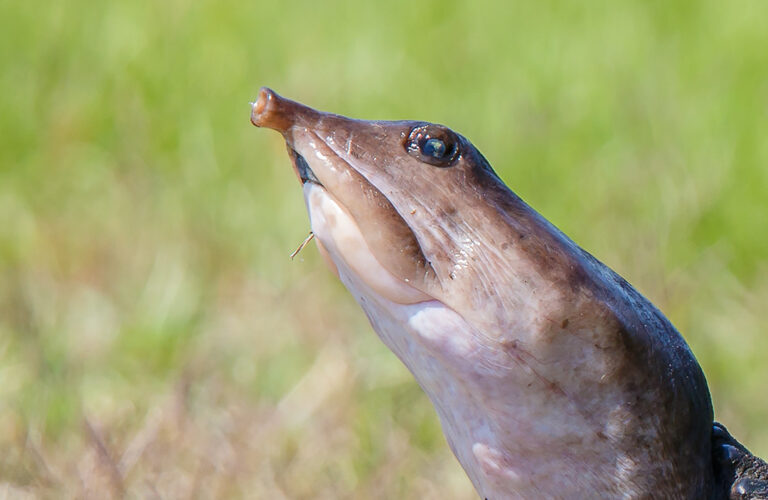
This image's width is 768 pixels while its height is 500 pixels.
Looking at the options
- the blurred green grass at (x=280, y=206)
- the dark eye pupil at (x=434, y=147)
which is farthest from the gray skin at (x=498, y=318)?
the blurred green grass at (x=280, y=206)

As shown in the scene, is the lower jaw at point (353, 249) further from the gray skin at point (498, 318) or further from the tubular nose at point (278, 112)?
the tubular nose at point (278, 112)

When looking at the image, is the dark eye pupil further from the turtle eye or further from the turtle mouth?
the turtle mouth

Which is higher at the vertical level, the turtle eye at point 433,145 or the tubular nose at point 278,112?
the turtle eye at point 433,145

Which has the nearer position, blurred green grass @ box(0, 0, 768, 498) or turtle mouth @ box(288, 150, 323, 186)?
turtle mouth @ box(288, 150, 323, 186)

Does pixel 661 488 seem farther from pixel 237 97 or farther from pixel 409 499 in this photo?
pixel 237 97

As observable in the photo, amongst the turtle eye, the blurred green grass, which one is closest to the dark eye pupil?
the turtle eye

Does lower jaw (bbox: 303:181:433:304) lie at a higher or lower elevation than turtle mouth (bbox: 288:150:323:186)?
lower

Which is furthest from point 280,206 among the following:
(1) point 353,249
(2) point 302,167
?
(1) point 353,249

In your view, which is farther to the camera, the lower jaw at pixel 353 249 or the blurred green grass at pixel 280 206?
the blurred green grass at pixel 280 206
